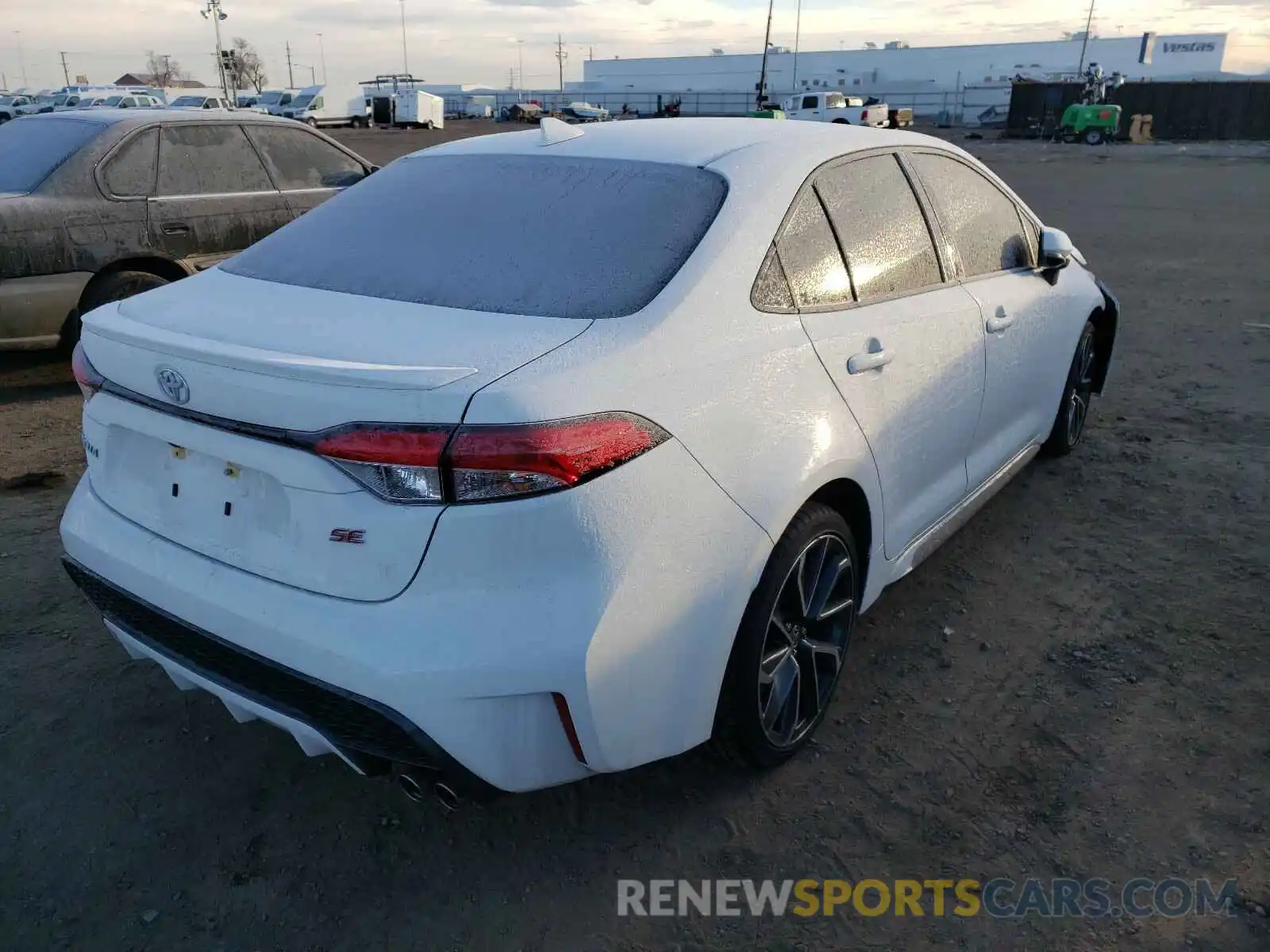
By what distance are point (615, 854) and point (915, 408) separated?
155 cm

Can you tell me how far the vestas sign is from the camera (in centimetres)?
10219

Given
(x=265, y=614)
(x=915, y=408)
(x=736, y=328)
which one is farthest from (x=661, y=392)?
(x=915, y=408)

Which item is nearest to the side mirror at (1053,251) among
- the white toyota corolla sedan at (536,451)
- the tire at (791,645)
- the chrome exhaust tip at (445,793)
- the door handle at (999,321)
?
the door handle at (999,321)

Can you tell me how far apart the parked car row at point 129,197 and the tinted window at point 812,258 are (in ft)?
16.0

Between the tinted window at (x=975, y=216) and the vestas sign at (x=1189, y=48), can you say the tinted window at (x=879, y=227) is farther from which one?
the vestas sign at (x=1189, y=48)

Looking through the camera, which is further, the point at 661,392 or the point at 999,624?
the point at 999,624

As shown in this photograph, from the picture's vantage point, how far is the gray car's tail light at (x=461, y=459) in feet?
6.28

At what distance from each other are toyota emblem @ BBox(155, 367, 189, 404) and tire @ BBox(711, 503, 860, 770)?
1367mm

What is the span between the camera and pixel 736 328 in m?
2.42

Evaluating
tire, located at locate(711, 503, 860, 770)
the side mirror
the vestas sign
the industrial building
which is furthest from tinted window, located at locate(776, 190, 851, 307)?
the vestas sign

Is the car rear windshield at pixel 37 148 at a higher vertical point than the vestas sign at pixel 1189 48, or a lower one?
lower

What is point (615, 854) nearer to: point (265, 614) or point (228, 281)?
point (265, 614)

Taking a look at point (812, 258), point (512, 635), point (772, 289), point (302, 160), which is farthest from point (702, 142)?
point (302, 160)

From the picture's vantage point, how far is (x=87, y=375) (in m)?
2.50
